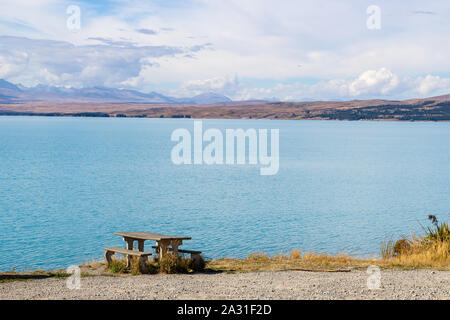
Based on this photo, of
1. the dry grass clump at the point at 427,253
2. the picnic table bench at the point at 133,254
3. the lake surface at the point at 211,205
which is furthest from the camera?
the lake surface at the point at 211,205

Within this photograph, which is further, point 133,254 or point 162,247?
point 162,247

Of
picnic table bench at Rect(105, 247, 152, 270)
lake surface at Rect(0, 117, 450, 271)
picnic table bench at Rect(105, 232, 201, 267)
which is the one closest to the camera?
picnic table bench at Rect(105, 247, 152, 270)

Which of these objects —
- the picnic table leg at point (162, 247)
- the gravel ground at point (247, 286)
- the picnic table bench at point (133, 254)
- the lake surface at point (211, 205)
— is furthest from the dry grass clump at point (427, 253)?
the picnic table bench at point (133, 254)

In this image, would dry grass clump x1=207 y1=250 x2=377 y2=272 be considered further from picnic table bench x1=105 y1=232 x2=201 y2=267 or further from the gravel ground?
picnic table bench x1=105 y1=232 x2=201 y2=267

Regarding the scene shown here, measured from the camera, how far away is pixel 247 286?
945cm

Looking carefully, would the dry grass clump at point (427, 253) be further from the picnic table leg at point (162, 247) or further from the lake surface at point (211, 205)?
the picnic table leg at point (162, 247)

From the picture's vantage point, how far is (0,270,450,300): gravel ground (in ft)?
27.9

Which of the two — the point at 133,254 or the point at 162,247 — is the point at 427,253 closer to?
the point at 162,247

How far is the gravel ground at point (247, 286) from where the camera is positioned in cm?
852

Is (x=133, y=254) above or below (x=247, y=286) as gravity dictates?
above

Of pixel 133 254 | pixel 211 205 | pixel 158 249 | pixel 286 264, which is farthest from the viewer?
pixel 211 205

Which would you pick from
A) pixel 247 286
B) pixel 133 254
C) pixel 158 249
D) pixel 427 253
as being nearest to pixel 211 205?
pixel 158 249

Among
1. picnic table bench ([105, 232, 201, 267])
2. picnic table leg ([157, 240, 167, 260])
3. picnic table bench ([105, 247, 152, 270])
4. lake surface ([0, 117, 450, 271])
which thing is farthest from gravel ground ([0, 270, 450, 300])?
lake surface ([0, 117, 450, 271])
